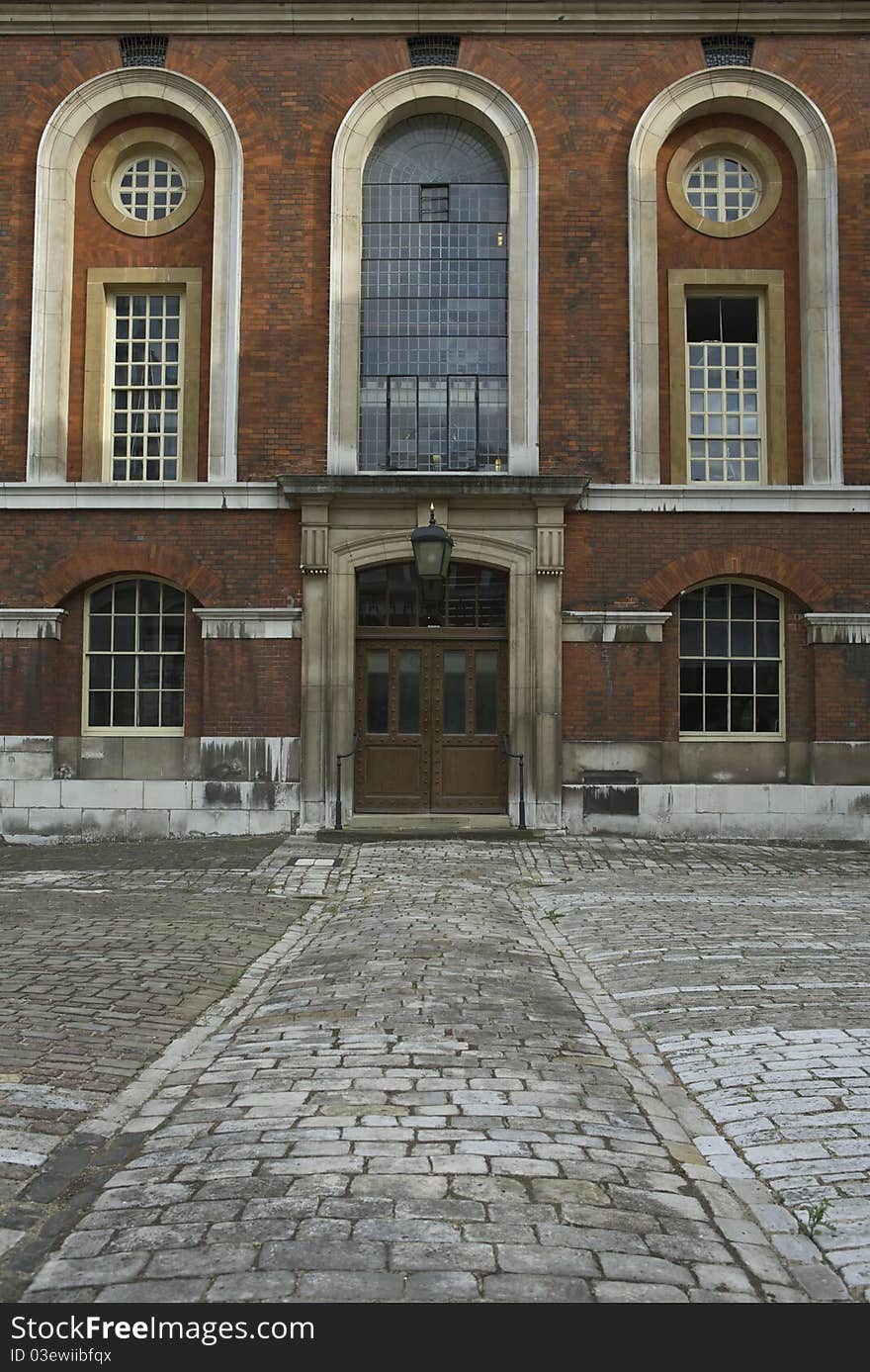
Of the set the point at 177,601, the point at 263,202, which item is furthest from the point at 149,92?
the point at 177,601

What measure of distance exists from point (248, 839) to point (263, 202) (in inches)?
342

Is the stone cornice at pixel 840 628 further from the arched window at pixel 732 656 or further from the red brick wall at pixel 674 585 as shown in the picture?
the arched window at pixel 732 656

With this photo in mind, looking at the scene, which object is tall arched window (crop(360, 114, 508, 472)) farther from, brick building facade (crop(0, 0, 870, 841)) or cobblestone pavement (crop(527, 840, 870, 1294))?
cobblestone pavement (crop(527, 840, 870, 1294))

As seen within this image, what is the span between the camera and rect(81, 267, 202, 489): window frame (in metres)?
16.9

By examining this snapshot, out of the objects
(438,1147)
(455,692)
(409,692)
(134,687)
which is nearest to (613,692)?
(455,692)

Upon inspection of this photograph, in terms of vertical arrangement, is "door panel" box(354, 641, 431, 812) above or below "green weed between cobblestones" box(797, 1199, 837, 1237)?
above

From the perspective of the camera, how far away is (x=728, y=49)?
16828mm

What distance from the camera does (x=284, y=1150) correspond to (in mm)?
4078

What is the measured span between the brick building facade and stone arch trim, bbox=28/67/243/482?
5cm

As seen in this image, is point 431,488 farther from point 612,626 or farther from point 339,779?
point 339,779

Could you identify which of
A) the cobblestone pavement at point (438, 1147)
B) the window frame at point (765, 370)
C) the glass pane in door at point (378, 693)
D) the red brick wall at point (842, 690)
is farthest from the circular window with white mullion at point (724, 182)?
the cobblestone pavement at point (438, 1147)

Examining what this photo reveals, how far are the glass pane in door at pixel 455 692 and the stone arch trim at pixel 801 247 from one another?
3.44 metres

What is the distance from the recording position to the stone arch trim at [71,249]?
16.5 metres

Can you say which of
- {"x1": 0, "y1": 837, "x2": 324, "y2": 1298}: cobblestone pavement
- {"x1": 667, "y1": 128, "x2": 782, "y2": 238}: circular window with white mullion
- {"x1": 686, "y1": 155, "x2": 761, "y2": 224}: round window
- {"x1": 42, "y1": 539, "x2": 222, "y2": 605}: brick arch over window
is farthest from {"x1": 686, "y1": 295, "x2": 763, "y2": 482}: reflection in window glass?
{"x1": 0, "y1": 837, "x2": 324, "y2": 1298}: cobblestone pavement
